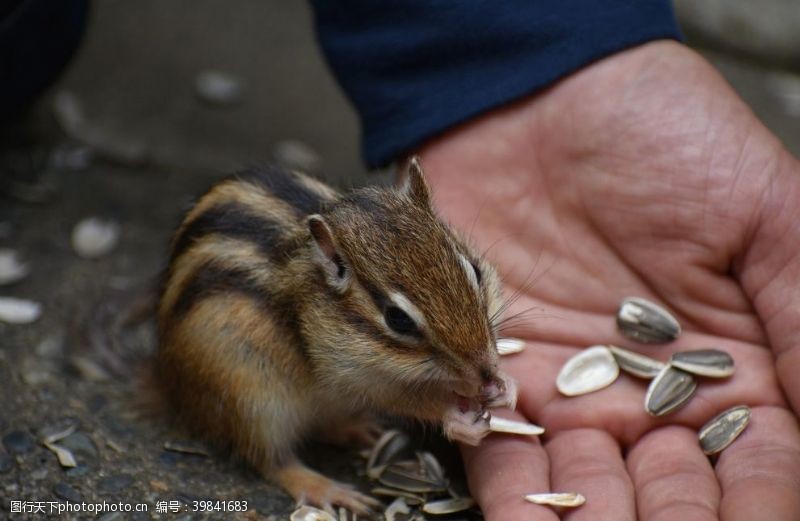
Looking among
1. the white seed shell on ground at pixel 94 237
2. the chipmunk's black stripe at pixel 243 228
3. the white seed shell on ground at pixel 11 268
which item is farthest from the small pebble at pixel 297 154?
the chipmunk's black stripe at pixel 243 228

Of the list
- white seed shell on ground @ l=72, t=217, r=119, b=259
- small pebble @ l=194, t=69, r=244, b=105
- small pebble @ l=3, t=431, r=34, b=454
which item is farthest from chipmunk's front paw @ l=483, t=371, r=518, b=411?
small pebble @ l=194, t=69, r=244, b=105

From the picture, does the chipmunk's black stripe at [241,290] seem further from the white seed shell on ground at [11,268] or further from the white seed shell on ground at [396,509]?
the white seed shell on ground at [11,268]

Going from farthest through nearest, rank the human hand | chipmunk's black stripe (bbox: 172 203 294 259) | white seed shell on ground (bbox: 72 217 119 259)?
white seed shell on ground (bbox: 72 217 119 259) < chipmunk's black stripe (bbox: 172 203 294 259) < the human hand

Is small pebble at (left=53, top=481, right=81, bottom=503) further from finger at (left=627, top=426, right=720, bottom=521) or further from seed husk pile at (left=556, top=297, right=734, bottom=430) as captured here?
finger at (left=627, top=426, right=720, bottom=521)

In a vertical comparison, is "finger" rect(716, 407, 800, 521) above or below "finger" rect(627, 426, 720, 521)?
above

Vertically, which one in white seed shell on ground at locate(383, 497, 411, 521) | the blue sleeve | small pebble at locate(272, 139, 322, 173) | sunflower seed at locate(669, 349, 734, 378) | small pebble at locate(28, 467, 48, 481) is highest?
the blue sleeve

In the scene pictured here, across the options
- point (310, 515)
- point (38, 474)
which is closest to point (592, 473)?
point (310, 515)
